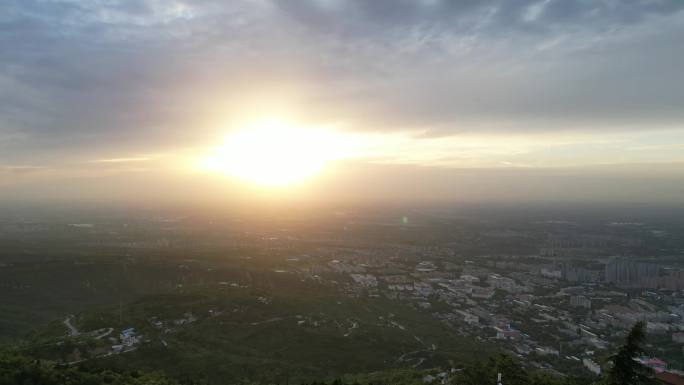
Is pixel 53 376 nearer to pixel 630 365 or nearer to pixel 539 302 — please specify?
pixel 630 365

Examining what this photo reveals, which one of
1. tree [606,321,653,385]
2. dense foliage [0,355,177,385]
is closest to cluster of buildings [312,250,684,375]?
tree [606,321,653,385]

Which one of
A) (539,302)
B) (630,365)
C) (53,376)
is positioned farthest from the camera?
(539,302)

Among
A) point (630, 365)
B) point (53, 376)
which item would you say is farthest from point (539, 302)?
point (53, 376)

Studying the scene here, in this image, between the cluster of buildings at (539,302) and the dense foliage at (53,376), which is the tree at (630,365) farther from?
the cluster of buildings at (539,302)

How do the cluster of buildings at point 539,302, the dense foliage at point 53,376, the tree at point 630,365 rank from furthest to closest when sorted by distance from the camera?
the cluster of buildings at point 539,302
the dense foliage at point 53,376
the tree at point 630,365

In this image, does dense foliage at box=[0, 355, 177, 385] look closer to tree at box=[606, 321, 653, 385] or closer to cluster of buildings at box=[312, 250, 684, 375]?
tree at box=[606, 321, 653, 385]

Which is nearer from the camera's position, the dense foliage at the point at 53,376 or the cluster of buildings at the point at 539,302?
the dense foliage at the point at 53,376

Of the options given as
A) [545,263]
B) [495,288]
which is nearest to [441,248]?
[545,263]

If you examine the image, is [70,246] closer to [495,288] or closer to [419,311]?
[419,311]

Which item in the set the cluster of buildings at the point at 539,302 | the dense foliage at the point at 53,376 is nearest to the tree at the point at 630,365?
the dense foliage at the point at 53,376
